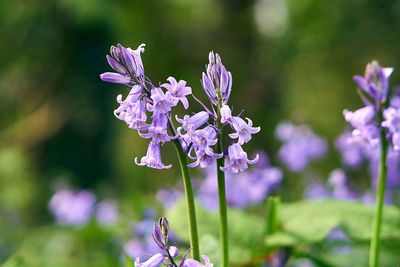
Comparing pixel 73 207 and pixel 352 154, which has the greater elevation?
pixel 352 154

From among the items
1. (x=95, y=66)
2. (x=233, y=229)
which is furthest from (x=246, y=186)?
(x=95, y=66)

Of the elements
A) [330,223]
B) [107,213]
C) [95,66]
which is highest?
[95,66]

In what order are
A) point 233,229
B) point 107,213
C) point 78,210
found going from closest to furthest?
point 233,229 → point 78,210 → point 107,213

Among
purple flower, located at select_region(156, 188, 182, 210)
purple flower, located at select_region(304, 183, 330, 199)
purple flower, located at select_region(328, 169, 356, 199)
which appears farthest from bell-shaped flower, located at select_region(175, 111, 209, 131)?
purple flower, located at select_region(304, 183, 330, 199)

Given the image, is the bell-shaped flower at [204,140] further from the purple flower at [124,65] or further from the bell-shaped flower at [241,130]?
the purple flower at [124,65]

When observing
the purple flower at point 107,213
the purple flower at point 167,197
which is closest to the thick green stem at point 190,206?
the purple flower at point 167,197

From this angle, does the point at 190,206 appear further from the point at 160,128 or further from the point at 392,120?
the point at 392,120

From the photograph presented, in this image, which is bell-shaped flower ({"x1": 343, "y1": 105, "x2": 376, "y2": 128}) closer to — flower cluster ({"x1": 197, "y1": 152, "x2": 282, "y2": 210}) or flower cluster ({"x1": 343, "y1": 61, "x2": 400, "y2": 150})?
flower cluster ({"x1": 343, "y1": 61, "x2": 400, "y2": 150})

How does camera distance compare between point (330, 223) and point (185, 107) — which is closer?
point (185, 107)
